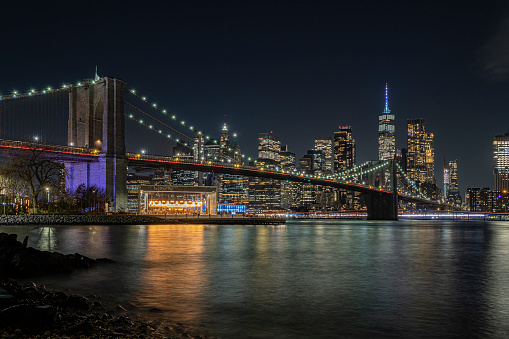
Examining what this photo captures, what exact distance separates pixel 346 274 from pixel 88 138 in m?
52.3

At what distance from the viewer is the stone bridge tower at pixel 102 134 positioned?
2441 inches

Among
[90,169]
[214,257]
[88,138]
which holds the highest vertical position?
[88,138]

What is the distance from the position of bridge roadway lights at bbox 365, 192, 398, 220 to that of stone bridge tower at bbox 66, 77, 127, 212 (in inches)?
2256

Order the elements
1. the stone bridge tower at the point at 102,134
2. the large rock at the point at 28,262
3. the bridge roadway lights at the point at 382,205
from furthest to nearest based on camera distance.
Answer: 1. the bridge roadway lights at the point at 382,205
2. the stone bridge tower at the point at 102,134
3. the large rock at the point at 28,262

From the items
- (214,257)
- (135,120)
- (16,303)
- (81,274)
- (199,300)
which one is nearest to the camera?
(16,303)

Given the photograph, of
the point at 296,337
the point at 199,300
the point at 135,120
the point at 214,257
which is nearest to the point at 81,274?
the point at 199,300

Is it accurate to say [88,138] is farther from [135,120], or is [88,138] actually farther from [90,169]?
[135,120]

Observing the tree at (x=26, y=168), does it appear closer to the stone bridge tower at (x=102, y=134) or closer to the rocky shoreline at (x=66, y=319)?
the stone bridge tower at (x=102, y=134)

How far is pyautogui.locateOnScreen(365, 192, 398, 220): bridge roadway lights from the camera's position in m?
104

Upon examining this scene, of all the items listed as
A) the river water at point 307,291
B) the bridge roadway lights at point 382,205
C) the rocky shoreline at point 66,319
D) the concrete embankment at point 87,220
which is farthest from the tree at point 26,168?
the bridge roadway lights at point 382,205

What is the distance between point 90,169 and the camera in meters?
63.7

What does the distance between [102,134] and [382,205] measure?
207ft

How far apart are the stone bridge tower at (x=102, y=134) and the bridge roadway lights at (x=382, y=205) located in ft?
188

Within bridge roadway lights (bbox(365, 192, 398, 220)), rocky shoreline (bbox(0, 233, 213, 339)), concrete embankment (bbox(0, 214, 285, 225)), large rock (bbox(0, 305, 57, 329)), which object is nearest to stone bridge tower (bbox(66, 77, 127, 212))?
concrete embankment (bbox(0, 214, 285, 225))
